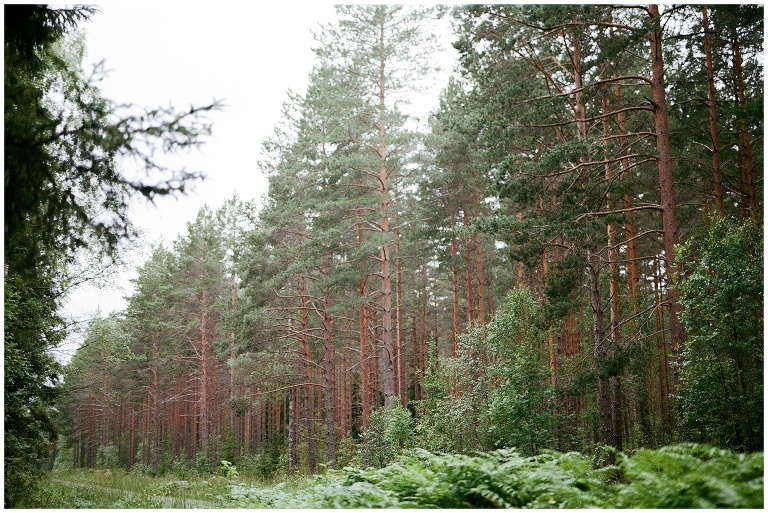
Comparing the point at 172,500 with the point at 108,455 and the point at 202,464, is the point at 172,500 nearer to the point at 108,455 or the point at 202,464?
the point at 202,464

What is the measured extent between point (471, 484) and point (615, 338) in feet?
17.3

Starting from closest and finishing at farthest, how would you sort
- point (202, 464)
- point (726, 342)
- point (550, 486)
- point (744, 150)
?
point (550, 486)
point (726, 342)
point (744, 150)
point (202, 464)

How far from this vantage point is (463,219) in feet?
53.6

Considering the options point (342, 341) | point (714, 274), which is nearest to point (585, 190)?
point (714, 274)

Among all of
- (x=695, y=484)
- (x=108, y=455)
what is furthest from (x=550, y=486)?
(x=108, y=455)

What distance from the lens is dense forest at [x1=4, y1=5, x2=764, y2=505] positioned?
6.06 meters

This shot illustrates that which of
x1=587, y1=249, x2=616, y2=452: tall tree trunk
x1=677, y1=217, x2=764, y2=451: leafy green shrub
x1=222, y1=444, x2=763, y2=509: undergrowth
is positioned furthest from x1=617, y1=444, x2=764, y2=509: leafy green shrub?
x1=587, y1=249, x2=616, y2=452: tall tree trunk

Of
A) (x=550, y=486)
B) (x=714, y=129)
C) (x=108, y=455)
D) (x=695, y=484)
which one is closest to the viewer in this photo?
(x=695, y=484)

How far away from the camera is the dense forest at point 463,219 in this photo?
6062mm

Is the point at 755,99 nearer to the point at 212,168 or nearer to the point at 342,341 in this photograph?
the point at 212,168

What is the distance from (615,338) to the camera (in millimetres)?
8836

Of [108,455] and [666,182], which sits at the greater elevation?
[666,182]

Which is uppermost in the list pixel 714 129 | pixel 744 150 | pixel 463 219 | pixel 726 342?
pixel 463 219

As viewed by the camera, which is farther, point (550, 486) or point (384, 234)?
point (384, 234)
